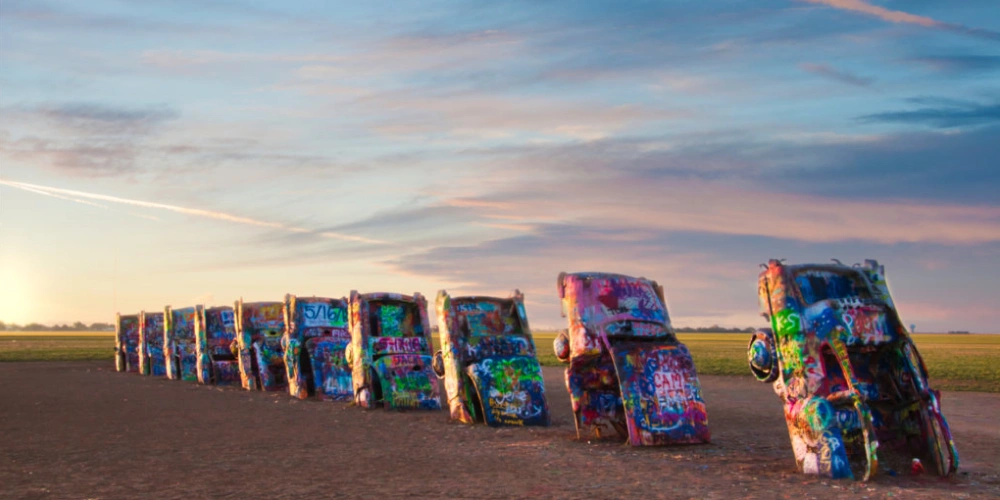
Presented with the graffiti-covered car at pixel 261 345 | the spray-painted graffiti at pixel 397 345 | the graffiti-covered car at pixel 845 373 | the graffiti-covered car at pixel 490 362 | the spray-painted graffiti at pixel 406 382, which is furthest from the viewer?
the graffiti-covered car at pixel 261 345

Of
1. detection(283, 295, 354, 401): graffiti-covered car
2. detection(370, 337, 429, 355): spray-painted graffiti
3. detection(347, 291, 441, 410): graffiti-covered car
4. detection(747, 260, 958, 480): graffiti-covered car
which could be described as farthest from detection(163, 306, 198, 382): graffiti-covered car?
detection(747, 260, 958, 480): graffiti-covered car

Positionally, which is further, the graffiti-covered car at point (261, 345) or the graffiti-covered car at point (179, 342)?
the graffiti-covered car at point (179, 342)

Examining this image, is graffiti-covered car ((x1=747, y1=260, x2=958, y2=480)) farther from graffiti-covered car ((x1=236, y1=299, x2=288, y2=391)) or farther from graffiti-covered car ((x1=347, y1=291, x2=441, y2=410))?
graffiti-covered car ((x1=236, y1=299, x2=288, y2=391))

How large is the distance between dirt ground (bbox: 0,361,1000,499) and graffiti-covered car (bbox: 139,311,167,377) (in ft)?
52.3

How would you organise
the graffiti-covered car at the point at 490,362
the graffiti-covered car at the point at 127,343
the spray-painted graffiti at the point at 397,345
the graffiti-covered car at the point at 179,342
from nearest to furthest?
the graffiti-covered car at the point at 490,362, the spray-painted graffiti at the point at 397,345, the graffiti-covered car at the point at 179,342, the graffiti-covered car at the point at 127,343

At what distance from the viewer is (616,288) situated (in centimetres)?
1541

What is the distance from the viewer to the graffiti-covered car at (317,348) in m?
24.3

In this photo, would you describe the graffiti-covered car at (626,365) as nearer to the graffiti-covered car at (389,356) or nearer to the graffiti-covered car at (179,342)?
the graffiti-covered car at (389,356)

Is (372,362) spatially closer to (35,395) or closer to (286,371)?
(286,371)

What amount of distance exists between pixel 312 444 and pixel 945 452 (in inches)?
357

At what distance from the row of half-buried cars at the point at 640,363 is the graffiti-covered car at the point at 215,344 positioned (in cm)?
720

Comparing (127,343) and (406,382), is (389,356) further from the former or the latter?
(127,343)

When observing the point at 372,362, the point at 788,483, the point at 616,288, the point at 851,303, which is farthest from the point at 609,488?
the point at 372,362

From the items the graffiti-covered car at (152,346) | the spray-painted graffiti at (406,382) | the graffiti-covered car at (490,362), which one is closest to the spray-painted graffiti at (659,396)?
the graffiti-covered car at (490,362)
